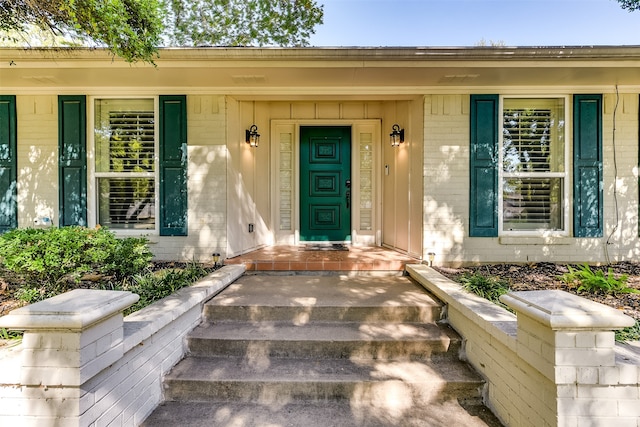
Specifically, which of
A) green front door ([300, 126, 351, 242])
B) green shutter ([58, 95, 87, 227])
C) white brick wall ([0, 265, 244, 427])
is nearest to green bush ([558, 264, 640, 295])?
green front door ([300, 126, 351, 242])

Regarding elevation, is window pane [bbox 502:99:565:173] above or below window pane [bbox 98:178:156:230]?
above

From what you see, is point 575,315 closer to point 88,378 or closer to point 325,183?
point 88,378

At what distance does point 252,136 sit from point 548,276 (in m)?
4.35

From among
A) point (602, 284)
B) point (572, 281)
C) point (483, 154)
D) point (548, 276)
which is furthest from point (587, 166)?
point (602, 284)

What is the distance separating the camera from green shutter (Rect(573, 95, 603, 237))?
14.6 feet

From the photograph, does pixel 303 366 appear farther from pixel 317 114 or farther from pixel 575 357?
pixel 317 114

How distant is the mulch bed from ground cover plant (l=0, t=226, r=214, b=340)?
310 centimetres

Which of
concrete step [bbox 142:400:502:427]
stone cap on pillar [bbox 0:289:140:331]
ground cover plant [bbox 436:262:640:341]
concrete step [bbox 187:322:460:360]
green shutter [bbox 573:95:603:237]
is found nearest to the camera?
stone cap on pillar [bbox 0:289:140:331]

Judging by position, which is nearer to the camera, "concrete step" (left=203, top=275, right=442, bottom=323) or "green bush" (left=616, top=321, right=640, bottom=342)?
"green bush" (left=616, top=321, right=640, bottom=342)

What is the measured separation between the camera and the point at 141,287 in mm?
2963

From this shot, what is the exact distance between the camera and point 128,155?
4.68 metres

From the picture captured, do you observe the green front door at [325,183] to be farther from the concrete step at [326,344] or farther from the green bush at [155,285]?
the concrete step at [326,344]

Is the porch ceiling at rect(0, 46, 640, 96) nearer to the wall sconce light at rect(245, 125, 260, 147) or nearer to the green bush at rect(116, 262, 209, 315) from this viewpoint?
the wall sconce light at rect(245, 125, 260, 147)

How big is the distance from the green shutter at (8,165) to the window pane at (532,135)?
6763 millimetres
